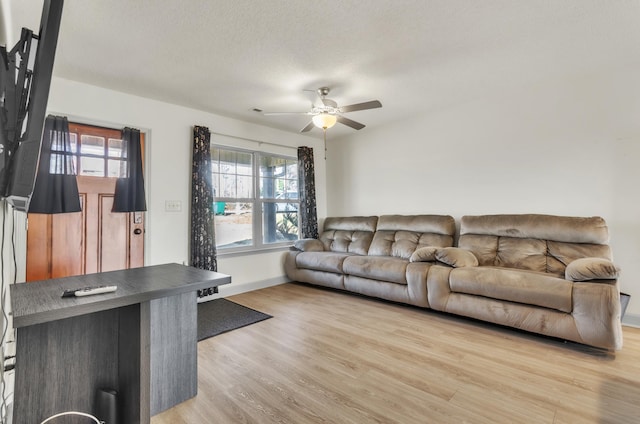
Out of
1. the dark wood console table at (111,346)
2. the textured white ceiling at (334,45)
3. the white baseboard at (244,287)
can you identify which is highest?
the textured white ceiling at (334,45)

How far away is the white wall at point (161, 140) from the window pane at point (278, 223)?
0.65 meters

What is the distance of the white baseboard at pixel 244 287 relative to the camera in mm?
3772

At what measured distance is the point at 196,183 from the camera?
3.61 m

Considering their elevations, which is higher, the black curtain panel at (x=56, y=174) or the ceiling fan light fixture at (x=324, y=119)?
the ceiling fan light fixture at (x=324, y=119)

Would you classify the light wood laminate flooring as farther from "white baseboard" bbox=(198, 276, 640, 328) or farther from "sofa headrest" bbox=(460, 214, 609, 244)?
"white baseboard" bbox=(198, 276, 640, 328)

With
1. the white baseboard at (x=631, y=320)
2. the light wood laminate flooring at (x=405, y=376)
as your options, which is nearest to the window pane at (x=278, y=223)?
the light wood laminate flooring at (x=405, y=376)

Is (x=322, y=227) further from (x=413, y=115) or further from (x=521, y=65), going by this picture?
(x=521, y=65)

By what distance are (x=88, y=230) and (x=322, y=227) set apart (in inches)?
132

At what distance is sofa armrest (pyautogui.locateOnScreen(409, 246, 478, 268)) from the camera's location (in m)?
2.95

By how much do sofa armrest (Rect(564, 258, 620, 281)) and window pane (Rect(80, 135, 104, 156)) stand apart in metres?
4.59

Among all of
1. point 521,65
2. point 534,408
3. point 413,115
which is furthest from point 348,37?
point 534,408

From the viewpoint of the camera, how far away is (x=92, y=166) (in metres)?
2.98

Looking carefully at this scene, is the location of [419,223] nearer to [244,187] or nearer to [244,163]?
[244,187]

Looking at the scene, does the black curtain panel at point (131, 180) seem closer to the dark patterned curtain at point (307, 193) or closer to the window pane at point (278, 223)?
the window pane at point (278, 223)
